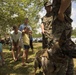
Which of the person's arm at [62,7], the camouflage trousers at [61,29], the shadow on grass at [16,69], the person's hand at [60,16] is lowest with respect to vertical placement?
the shadow on grass at [16,69]

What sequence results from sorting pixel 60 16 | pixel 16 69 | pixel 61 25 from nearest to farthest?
pixel 60 16 < pixel 61 25 < pixel 16 69

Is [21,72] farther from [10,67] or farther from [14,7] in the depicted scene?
[14,7]

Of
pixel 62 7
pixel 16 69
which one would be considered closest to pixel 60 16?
pixel 62 7

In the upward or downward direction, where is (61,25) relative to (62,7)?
downward

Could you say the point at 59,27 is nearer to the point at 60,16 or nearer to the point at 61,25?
the point at 61,25

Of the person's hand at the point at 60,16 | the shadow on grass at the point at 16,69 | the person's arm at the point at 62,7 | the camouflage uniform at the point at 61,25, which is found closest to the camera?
the person's arm at the point at 62,7

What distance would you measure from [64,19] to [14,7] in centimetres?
1022

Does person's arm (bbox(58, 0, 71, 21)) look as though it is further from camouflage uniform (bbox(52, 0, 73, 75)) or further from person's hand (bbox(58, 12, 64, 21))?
camouflage uniform (bbox(52, 0, 73, 75))

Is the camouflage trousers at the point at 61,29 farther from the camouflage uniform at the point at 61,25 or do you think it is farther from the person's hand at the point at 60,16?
the person's hand at the point at 60,16

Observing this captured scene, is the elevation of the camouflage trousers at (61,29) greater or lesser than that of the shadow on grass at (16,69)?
greater

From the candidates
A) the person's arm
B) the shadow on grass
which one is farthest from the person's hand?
the shadow on grass

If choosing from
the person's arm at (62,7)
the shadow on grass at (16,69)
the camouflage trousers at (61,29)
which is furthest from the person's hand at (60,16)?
the shadow on grass at (16,69)

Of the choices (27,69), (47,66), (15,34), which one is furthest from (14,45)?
(47,66)

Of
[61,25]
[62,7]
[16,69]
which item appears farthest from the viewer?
[16,69]
